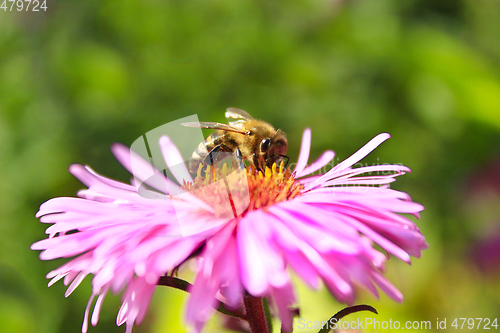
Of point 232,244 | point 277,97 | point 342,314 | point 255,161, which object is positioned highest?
point 277,97

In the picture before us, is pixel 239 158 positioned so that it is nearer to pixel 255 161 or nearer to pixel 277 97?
pixel 255 161

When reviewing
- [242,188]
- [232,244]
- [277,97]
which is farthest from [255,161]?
[277,97]

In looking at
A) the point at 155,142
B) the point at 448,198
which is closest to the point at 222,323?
the point at 155,142

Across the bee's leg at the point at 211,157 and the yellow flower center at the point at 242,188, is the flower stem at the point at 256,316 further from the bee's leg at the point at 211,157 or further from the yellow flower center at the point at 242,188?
the bee's leg at the point at 211,157

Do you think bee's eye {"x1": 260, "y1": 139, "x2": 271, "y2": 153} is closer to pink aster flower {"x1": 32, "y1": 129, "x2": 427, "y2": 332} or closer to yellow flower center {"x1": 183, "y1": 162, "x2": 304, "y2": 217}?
yellow flower center {"x1": 183, "y1": 162, "x2": 304, "y2": 217}

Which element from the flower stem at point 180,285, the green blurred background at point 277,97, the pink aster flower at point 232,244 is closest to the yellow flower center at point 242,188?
the pink aster flower at point 232,244

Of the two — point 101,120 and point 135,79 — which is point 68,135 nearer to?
point 101,120
